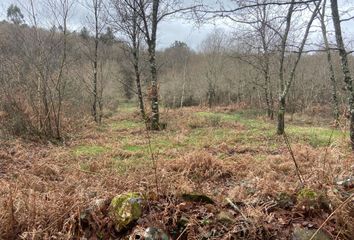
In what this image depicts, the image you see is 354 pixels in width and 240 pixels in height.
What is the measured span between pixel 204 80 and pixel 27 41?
2519 centimetres

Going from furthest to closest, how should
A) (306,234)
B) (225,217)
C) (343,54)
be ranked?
1. (343,54)
2. (225,217)
3. (306,234)

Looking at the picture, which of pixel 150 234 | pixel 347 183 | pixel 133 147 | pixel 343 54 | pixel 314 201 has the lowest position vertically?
pixel 133 147

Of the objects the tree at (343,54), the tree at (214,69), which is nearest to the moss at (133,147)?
the tree at (343,54)

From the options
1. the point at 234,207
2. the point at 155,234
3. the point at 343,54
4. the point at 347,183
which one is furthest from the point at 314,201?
the point at 343,54

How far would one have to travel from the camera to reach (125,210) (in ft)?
11.8

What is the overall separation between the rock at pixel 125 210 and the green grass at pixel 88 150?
540 cm

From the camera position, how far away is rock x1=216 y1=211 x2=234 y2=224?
11.1 ft

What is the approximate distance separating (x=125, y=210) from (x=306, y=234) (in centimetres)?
186

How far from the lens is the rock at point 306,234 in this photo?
10.2ft

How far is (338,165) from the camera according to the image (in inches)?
164

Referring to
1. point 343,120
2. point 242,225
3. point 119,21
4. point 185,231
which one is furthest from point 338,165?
point 119,21

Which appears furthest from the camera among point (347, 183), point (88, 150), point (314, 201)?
point (88, 150)

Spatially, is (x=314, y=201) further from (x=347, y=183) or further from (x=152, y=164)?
(x=152, y=164)

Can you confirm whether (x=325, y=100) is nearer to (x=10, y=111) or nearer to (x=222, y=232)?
(x=10, y=111)
